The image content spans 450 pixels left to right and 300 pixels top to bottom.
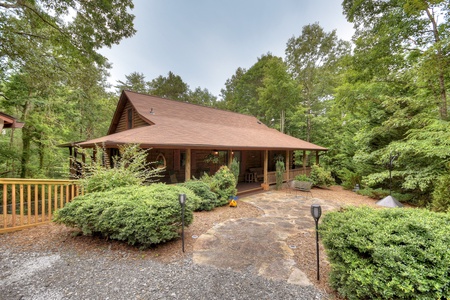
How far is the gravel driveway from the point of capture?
2.42m

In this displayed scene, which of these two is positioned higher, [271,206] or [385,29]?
[385,29]

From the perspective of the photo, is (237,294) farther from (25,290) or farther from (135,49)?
(135,49)

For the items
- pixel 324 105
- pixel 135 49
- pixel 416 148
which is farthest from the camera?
pixel 324 105

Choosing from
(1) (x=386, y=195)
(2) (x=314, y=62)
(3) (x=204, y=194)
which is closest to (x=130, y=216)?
(3) (x=204, y=194)

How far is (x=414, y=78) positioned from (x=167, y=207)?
10.8 m

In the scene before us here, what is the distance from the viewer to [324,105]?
18234 millimetres

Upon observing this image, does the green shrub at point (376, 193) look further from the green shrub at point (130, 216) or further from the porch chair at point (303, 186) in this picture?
the green shrub at point (130, 216)

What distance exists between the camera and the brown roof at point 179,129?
693cm

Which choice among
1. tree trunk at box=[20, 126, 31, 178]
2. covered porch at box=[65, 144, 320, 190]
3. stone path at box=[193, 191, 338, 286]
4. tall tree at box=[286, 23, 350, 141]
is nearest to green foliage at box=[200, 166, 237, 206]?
covered porch at box=[65, 144, 320, 190]

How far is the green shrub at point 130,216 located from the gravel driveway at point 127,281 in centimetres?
46

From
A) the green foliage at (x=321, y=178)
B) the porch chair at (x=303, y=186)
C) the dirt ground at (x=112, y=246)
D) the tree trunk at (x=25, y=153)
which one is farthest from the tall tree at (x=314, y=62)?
the tree trunk at (x=25, y=153)

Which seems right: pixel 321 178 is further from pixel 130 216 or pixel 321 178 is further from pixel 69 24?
pixel 69 24

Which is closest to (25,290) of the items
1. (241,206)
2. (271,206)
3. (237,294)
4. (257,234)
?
(237,294)

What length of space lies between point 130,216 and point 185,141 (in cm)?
421
